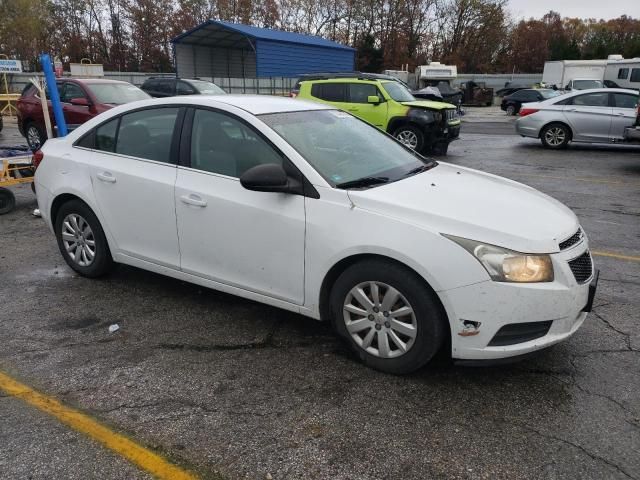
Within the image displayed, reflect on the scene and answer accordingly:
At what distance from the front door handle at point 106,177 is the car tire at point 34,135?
8.88m

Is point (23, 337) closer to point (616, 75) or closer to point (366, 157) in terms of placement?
point (366, 157)

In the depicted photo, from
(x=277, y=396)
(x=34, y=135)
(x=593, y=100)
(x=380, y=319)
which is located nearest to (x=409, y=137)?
(x=593, y=100)

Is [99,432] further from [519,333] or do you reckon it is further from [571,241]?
[571,241]

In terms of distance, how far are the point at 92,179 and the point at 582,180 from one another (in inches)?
338

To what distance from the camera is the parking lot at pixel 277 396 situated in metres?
2.46

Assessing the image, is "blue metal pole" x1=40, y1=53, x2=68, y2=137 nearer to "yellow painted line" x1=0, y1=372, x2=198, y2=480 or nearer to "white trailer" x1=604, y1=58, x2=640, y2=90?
"yellow painted line" x1=0, y1=372, x2=198, y2=480

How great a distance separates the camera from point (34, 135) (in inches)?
473

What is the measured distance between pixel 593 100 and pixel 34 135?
1332cm

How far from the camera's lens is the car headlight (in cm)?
277

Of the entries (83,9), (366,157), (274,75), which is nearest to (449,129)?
(366,157)

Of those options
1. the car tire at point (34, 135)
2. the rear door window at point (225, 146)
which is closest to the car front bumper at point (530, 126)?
the car tire at point (34, 135)

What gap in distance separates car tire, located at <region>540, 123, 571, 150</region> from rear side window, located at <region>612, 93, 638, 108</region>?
3.98ft

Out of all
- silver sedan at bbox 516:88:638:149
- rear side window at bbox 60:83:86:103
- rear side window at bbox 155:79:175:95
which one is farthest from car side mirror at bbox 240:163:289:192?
rear side window at bbox 155:79:175:95

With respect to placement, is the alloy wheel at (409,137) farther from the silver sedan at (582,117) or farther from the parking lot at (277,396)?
the parking lot at (277,396)
